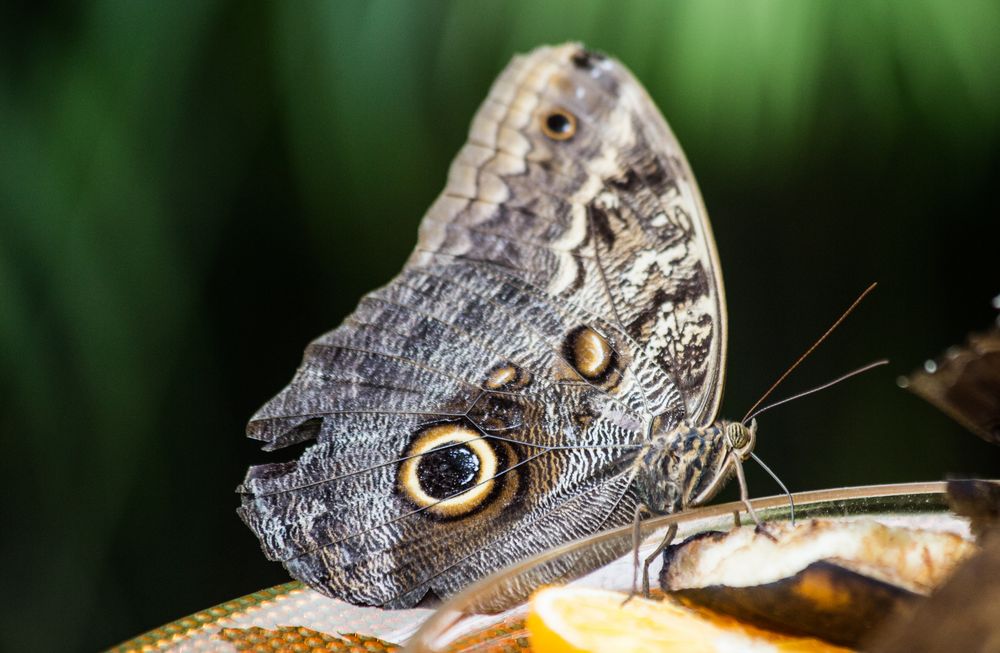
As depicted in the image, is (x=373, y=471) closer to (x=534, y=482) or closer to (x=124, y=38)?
(x=534, y=482)

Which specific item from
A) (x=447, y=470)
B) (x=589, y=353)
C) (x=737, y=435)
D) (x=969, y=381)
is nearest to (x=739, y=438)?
(x=737, y=435)

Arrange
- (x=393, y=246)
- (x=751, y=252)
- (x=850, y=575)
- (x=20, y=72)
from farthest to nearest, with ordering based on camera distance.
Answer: (x=751, y=252) → (x=393, y=246) → (x=20, y=72) → (x=850, y=575)

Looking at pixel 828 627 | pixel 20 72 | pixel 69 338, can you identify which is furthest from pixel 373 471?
pixel 20 72

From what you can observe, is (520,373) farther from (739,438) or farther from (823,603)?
(823,603)

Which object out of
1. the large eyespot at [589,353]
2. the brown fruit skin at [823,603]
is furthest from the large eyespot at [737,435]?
the brown fruit skin at [823,603]

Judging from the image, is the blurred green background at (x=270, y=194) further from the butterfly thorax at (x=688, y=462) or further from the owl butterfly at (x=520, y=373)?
the butterfly thorax at (x=688, y=462)

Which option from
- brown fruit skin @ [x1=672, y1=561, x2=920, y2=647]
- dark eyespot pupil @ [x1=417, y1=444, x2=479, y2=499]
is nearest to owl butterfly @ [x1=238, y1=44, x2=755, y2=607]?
dark eyespot pupil @ [x1=417, y1=444, x2=479, y2=499]
